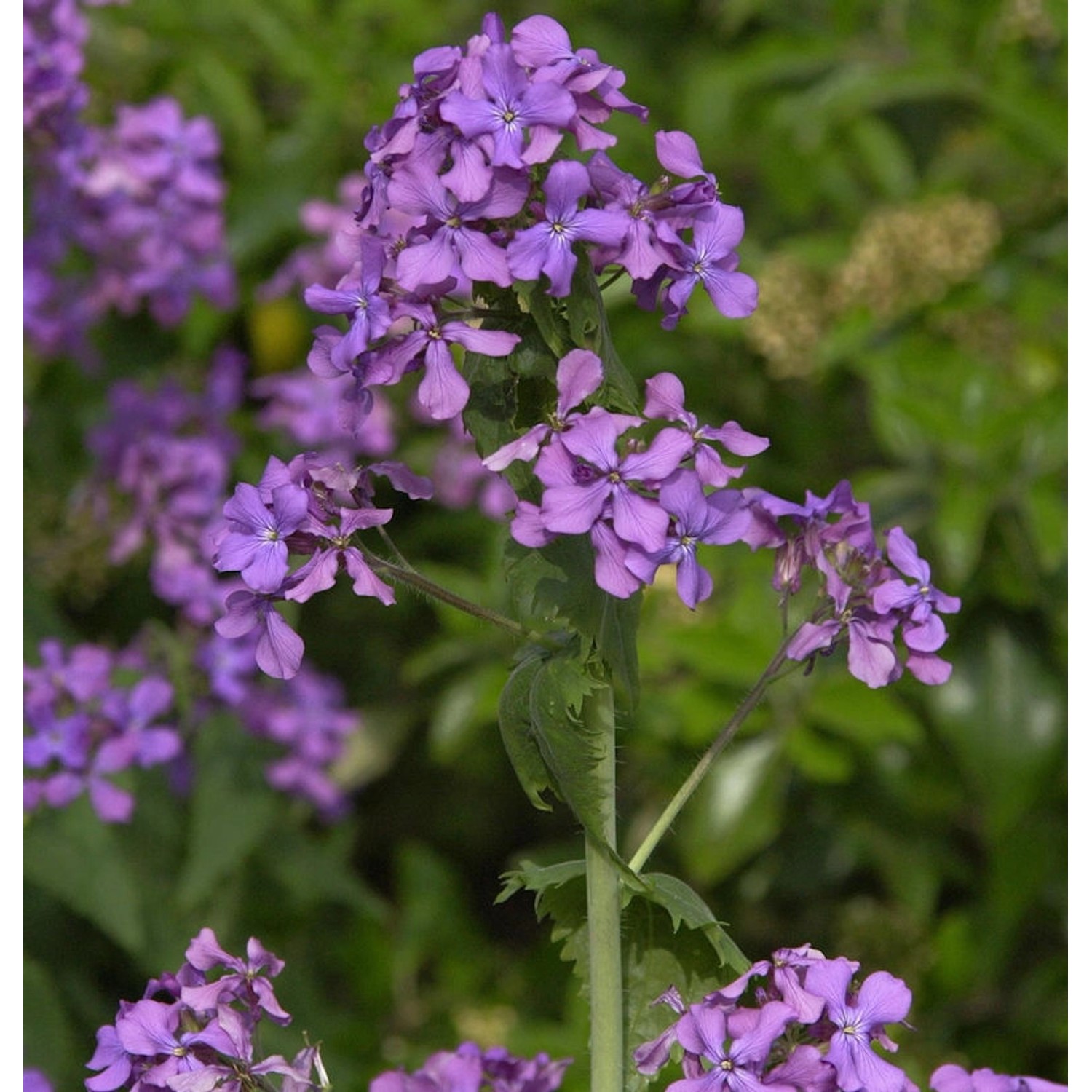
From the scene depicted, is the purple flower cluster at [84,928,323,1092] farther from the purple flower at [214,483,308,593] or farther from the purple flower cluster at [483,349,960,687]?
the purple flower cluster at [483,349,960,687]

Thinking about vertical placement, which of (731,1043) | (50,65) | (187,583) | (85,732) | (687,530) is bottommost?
(731,1043)

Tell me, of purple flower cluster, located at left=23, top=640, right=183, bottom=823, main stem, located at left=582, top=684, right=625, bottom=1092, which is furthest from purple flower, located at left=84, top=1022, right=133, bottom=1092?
purple flower cluster, located at left=23, top=640, right=183, bottom=823

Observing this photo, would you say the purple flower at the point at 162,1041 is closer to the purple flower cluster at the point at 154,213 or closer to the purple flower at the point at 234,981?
the purple flower at the point at 234,981

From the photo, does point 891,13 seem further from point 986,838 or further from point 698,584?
point 698,584

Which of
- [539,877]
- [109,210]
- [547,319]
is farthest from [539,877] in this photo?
[109,210]

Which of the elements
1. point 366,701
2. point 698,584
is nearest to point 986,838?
point 366,701

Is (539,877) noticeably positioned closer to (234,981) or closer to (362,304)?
(234,981)
